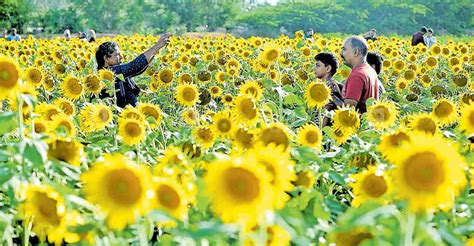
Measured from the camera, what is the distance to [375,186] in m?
1.95

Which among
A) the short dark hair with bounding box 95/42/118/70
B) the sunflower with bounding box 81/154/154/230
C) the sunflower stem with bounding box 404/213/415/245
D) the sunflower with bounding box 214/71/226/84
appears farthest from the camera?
the sunflower with bounding box 214/71/226/84

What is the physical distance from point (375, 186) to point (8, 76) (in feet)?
3.46

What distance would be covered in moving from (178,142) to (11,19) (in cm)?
2957

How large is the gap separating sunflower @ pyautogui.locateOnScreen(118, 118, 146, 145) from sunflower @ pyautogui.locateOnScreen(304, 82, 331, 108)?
101cm

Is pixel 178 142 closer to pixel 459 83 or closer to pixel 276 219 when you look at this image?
pixel 276 219

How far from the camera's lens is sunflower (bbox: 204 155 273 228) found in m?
1.37

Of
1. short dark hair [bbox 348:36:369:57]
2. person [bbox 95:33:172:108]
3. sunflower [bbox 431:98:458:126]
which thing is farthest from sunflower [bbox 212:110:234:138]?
person [bbox 95:33:172:108]

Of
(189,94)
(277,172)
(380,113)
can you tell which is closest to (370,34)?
(189,94)

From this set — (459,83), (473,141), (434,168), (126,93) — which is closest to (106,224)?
(434,168)

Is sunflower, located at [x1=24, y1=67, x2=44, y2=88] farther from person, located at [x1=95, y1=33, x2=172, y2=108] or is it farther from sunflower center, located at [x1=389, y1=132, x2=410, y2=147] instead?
sunflower center, located at [x1=389, y1=132, x2=410, y2=147]

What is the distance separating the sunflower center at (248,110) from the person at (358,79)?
70.4 inches

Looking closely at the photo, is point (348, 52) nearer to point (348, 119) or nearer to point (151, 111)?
point (348, 119)

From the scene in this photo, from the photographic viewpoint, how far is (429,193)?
53.5 inches

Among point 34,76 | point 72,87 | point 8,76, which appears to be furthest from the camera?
point 72,87
